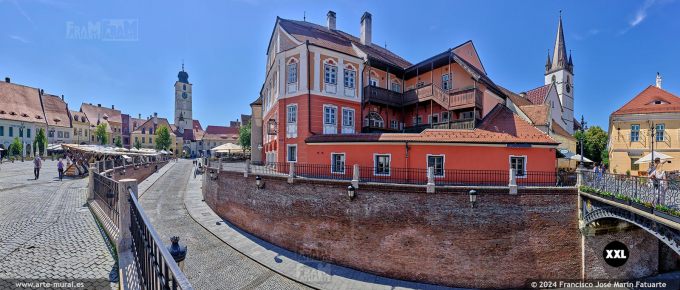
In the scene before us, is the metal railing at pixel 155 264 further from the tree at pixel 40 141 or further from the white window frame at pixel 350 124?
the tree at pixel 40 141

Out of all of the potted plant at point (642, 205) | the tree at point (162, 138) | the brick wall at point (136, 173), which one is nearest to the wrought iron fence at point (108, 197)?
the brick wall at point (136, 173)

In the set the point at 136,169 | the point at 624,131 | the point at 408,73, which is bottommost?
the point at 136,169

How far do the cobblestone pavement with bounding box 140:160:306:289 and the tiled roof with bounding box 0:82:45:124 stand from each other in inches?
1796

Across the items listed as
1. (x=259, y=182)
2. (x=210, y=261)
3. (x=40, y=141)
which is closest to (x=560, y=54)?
(x=259, y=182)

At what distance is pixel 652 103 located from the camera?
24.1 metres

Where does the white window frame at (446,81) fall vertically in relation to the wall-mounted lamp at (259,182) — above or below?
above

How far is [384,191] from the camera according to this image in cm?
1169

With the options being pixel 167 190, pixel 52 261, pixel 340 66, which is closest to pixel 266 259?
pixel 52 261

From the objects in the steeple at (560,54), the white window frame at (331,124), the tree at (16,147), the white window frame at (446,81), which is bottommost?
the tree at (16,147)

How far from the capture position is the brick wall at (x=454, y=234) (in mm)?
11312

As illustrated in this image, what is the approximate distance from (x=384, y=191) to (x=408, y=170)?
3248mm

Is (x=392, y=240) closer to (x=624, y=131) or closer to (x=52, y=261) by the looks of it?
(x=52, y=261)

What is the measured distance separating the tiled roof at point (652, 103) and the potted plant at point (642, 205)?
23268 millimetres

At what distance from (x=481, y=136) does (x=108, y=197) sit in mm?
16371
